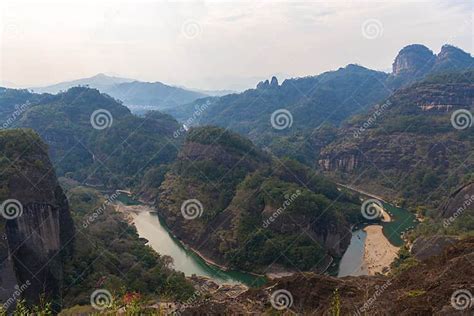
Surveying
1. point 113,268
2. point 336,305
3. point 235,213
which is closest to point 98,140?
point 235,213

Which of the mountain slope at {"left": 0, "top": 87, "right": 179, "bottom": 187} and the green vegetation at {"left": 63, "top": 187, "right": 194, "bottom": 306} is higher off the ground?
the mountain slope at {"left": 0, "top": 87, "right": 179, "bottom": 187}

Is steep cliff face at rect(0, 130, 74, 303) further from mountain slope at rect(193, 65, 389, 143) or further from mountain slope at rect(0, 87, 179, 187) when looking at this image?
mountain slope at rect(193, 65, 389, 143)

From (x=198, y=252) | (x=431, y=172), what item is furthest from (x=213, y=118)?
(x=198, y=252)

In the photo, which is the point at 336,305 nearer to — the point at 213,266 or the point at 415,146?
the point at 213,266

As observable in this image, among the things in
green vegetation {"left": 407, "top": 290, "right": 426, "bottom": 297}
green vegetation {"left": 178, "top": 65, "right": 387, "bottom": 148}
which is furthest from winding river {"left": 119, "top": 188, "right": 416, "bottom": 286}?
green vegetation {"left": 178, "top": 65, "right": 387, "bottom": 148}

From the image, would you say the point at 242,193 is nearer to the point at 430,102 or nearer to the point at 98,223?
the point at 98,223

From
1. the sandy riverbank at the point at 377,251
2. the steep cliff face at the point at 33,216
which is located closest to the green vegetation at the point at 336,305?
the steep cliff face at the point at 33,216
